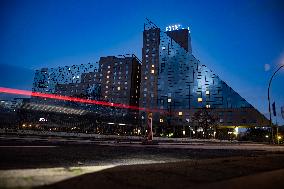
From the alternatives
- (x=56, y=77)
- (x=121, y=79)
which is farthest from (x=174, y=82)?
(x=56, y=77)

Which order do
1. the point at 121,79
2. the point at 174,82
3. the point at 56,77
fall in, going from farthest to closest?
the point at 56,77, the point at 121,79, the point at 174,82

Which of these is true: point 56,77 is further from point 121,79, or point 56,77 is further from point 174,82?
point 174,82

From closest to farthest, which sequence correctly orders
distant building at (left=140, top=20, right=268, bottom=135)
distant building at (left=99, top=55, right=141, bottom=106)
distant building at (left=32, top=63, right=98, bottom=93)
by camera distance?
distant building at (left=140, top=20, right=268, bottom=135)
distant building at (left=99, top=55, right=141, bottom=106)
distant building at (left=32, top=63, right=98, bottom=93)

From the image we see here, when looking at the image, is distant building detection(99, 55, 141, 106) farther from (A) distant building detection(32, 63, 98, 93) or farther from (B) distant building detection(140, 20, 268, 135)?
(A) distant building detection(32, 63, 98, 93)

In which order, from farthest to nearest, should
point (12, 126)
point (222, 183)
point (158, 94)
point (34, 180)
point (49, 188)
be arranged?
point (158, 94) < point (12, 126) < point (222, 183) < point (34, 180) < point (49, 188)

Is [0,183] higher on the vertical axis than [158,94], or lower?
lower

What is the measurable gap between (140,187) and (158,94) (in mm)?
131574

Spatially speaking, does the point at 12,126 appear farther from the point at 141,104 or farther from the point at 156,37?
the point at 156,37

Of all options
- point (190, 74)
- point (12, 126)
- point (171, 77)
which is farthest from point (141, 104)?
point (12, 126)

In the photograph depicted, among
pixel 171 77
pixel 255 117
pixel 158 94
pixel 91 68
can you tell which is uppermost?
pixel 91 68

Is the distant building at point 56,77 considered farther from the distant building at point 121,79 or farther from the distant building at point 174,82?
the distant building at point 174,82

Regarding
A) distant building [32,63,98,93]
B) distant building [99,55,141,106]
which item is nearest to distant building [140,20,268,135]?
distant building [99,55,141,106]

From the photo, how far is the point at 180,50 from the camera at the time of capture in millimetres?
142500

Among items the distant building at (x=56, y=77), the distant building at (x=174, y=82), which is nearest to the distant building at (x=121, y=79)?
the distant building at (x=174, y=82)
